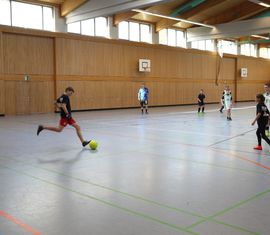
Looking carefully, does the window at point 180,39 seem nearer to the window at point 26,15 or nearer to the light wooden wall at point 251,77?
the light wooden wall at point 251,77

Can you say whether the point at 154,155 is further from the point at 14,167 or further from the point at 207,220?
the point at 207,220

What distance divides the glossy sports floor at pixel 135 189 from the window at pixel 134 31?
20.0 meters

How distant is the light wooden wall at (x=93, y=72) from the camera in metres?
22.9

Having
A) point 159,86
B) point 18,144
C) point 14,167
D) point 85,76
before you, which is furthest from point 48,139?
point 159,86

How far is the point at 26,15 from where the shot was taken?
2288 cm

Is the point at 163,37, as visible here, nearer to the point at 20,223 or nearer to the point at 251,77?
the point at 251,77

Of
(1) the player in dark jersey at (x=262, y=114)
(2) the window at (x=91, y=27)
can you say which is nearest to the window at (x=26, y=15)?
(2) the window at (x=91, y=27)

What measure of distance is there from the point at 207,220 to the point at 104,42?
79.5 ft

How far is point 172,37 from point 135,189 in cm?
2888

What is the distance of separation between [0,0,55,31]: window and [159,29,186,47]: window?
11048 millimetres

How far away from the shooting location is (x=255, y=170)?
6.71 m

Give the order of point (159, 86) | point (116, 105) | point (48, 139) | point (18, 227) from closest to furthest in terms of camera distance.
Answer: point (18, 227), point (48, 139), point (116, 105), point (159, 86)

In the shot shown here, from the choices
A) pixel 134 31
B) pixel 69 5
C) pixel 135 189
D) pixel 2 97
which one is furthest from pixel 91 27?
pixel 135 189

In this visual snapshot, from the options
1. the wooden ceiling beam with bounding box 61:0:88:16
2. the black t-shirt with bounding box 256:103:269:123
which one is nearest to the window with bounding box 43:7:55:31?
the wooden ceiling beam with bounding box 61:0:88:16
